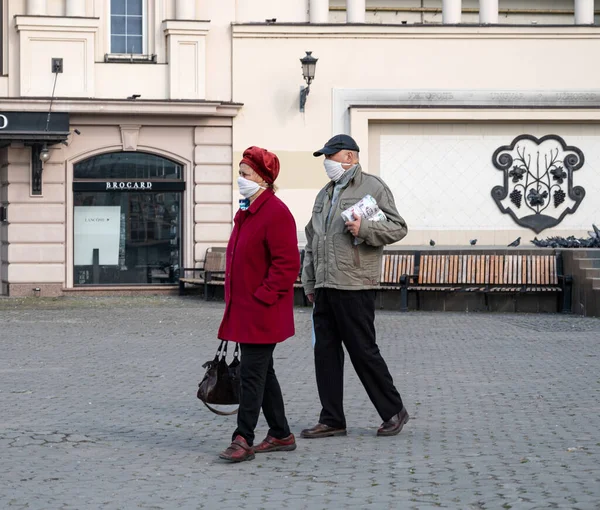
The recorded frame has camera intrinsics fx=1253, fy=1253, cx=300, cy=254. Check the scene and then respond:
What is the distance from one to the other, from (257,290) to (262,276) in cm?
12

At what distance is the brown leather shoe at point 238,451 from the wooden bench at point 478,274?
13.6 m

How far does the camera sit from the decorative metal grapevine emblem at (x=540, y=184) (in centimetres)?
2564

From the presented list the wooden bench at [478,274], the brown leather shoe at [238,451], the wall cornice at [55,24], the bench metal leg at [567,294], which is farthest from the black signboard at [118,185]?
the brown leather shoe at [238,451]

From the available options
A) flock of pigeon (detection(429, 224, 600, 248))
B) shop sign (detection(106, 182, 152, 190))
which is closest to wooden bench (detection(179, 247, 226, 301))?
shop sign (detection(106, 182, 152, 190))

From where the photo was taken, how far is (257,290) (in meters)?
7.21

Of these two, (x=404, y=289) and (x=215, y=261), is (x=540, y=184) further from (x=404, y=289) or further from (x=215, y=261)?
(x=215, y=261)

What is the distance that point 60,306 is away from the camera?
2172cm

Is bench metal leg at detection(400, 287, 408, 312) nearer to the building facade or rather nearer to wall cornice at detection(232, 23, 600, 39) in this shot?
the building facade

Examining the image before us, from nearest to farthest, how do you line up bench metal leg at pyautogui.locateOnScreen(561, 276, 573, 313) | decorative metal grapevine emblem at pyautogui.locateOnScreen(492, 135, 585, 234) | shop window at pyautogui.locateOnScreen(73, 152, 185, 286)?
bench metal leg at pyautogui.locateOnScreen(561, 276, 573, 313)
shop window at pyautogui.locateOnScreen(73, 152, 185, 286)
decorative metal grapevine emblem at pyautogui.locateOnScreen(492, 135, 585, 234)

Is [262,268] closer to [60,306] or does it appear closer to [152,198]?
[60,306]

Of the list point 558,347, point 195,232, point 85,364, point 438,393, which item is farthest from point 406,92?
point 438,393

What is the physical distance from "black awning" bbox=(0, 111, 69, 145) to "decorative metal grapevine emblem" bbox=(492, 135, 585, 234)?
28.8ft

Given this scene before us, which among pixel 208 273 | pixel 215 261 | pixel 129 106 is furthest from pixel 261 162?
pixel 129 106

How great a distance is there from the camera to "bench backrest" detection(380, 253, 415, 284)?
2117 centimetres
